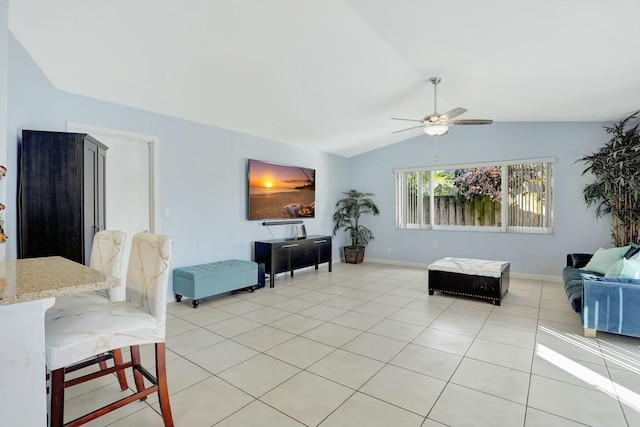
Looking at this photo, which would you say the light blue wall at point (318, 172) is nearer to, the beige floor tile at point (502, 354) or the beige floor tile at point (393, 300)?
the beige floor tile at point (393, 300)

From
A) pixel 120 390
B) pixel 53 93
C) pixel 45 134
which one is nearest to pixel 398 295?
pixel 120 390

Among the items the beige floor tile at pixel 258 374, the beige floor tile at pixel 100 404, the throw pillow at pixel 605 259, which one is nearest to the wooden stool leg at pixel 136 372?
the beige floor tile at pixel 100 404

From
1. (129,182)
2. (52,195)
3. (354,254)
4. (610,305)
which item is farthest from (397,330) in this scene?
(354,254)

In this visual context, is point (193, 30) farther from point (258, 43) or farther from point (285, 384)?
point (285, 384)

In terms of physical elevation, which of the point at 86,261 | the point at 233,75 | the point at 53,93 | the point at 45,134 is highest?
the point at 233,75

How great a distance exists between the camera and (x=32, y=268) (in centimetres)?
148

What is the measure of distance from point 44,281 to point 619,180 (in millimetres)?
6280

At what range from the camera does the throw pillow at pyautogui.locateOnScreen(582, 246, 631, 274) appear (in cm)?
385

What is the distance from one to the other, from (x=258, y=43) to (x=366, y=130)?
328 cm

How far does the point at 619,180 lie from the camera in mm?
4547

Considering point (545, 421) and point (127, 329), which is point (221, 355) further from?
point (545, 421)

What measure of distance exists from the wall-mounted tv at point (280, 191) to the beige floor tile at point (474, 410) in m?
3.88

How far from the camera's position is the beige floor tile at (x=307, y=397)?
1.93 meters

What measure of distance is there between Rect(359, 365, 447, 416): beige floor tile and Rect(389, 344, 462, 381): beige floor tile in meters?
0.08
